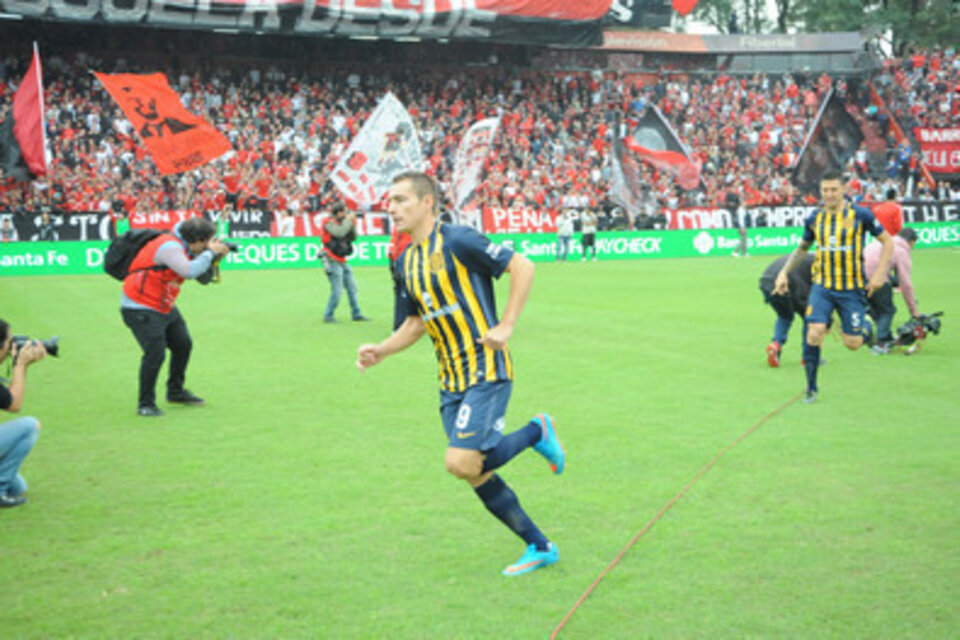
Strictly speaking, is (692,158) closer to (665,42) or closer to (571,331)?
(665,42)

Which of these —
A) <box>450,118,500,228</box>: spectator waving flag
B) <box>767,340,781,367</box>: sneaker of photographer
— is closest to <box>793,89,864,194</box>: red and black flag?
<box>450,118,500,228</box>: spectator waving flag

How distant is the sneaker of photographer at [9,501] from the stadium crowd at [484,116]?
91.7ft

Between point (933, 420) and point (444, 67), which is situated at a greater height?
point (444, 67)

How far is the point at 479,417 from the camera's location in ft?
16.3

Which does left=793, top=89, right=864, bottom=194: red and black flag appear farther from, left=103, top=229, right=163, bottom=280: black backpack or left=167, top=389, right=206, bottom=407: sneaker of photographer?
left=103, top=229, right=163, bottom=280: black backpack

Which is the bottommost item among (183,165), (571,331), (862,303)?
(571,331)

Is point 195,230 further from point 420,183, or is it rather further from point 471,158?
point 471,158

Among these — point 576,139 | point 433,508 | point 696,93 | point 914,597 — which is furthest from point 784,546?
point 696,93

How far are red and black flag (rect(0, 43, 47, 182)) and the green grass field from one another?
20.3 meters

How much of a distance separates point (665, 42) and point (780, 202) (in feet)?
37.5

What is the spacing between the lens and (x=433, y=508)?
636 cm

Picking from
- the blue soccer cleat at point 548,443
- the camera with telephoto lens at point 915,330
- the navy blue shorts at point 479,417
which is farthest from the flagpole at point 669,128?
the navy blue shorts at point 479,417

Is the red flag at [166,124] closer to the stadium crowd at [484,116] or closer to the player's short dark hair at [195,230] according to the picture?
the player's short dark hair at [195,230]

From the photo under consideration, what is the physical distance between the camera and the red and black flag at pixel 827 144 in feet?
154
